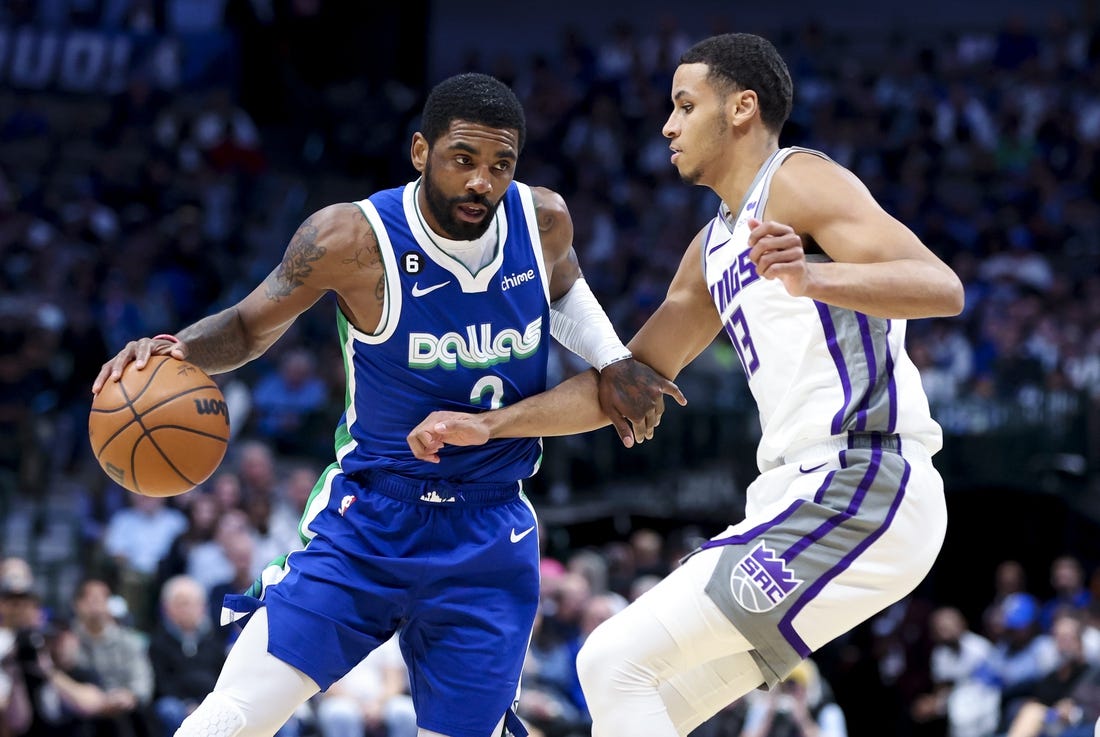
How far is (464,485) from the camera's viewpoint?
4695 mm

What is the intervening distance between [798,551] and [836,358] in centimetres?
52

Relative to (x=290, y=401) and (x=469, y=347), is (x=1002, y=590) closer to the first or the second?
(x=290, y=401)

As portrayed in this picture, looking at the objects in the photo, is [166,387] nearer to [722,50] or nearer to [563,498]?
[722,50]

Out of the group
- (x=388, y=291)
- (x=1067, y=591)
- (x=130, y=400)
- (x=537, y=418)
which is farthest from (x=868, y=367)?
(x=1067, y=591)

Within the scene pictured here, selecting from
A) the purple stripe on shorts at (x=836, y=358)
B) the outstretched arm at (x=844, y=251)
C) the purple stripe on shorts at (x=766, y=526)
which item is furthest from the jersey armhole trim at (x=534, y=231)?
the purple stripe on shorts at (x=766, y=526)

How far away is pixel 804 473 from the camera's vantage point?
413 cm

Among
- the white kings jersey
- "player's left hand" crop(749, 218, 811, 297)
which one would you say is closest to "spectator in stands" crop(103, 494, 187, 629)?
the white kings jersey

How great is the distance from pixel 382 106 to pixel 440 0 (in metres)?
3.33

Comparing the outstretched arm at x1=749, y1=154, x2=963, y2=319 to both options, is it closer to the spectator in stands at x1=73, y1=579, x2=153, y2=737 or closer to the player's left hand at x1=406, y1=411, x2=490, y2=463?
the player's left hand at x1=406, y1=411, x2=490, y2=463

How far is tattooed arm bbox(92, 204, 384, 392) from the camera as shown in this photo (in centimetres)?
459

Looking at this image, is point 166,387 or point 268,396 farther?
point 268,396

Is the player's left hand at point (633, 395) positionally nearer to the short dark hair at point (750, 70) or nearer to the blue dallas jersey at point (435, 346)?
the blue dallas jersey at point (435, 346)

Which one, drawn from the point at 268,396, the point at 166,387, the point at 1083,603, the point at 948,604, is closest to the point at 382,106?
the point at 268,396

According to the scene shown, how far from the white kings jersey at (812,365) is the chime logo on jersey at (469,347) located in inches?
29.1
